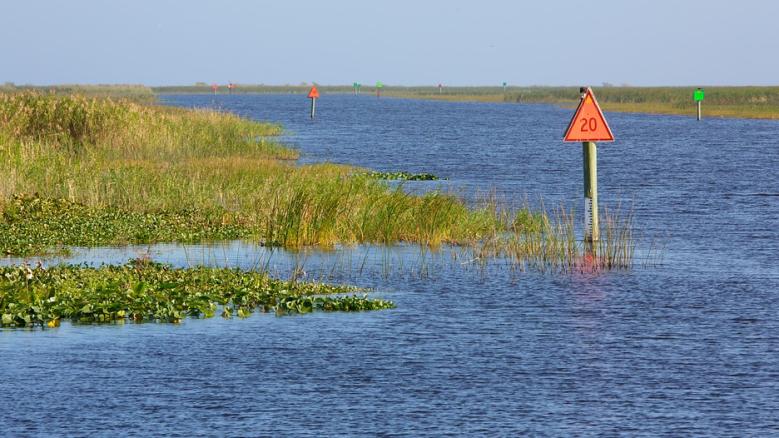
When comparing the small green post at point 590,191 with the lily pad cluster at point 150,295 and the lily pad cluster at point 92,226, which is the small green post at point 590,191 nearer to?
the lily pad cluster at point 150,295

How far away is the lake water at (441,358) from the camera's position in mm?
12445

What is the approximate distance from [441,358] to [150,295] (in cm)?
536

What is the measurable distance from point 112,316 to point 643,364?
24.7ft

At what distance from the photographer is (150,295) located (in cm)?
1880

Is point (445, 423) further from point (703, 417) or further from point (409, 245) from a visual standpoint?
point (409, 245)

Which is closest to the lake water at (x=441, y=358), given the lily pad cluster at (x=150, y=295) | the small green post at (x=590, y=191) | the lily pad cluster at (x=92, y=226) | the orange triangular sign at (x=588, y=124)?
the lily pad cluster at (x=150, y=295)

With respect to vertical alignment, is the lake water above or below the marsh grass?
below

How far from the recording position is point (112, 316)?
17938 millimetres

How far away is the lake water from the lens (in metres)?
12.4

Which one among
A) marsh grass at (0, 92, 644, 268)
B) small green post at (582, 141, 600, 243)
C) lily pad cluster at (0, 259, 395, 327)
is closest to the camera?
lily pad cluster at (0, 259, 395, 327)

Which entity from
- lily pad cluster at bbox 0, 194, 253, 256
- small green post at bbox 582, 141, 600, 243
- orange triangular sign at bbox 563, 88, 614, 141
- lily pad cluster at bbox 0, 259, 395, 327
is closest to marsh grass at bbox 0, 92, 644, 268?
lily pad cluster at bbox 0, 194, 253, 256

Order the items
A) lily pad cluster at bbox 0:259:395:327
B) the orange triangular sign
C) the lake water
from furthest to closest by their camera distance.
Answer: the orange triangular sign, lily pad cluster at bbox 0:259:395:327, the lake water

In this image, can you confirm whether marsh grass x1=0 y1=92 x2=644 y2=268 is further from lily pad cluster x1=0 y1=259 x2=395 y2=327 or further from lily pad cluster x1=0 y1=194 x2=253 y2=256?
lily pad cluster x1=0 y1=259 x2=395 y2=327

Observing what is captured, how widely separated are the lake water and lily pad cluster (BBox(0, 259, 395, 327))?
1.63 feet
